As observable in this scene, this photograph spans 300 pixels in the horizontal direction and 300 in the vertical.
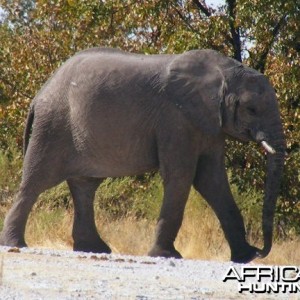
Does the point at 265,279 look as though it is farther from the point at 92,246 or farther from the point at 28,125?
the point at 28,125

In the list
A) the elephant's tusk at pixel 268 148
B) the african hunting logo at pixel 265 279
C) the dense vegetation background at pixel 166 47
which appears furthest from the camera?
the dense vegetation background at pixel 166 47

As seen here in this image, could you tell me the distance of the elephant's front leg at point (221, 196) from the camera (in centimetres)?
1434

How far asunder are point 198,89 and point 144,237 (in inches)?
128

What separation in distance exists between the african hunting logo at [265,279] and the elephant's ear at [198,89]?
232cm

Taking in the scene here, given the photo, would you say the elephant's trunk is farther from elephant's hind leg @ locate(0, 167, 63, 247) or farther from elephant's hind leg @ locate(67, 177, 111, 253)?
elephant's hind leg @ locate(0, 167, 63, 247)

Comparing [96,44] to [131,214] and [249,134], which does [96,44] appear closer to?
[131,214]

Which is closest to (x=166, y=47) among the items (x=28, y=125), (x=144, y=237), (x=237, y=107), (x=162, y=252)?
(x=144, y=237)

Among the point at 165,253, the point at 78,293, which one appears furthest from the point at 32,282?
the point at 165,253

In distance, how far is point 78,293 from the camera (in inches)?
382

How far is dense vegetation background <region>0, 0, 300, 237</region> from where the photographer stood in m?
17.5

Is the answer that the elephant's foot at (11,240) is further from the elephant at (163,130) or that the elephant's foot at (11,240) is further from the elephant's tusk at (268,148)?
the elephant's tusk at (268,148)

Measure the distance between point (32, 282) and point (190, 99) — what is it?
4.53 metres

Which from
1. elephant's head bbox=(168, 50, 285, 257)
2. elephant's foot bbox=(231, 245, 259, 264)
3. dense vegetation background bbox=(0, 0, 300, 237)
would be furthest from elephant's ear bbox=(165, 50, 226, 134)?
dense vegetation background bbox=(0, 0, 300, 237)

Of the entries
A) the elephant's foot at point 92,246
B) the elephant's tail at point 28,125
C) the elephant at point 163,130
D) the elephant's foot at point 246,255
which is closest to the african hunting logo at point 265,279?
the elephant's foot at point 246,255
